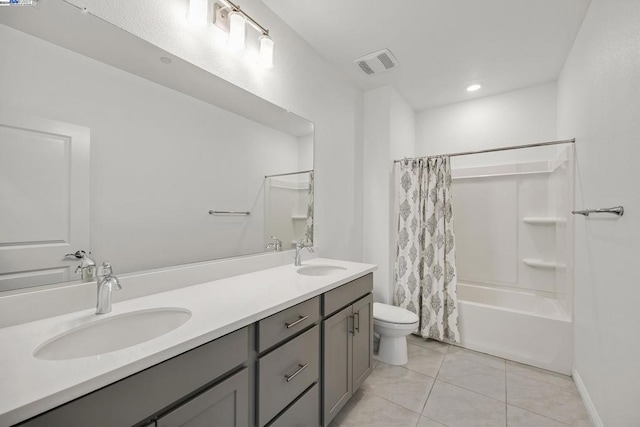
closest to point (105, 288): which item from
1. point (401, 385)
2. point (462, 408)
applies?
point (401, 385)

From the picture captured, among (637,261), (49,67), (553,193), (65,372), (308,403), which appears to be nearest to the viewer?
(65,372)

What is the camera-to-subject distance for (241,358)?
93cm

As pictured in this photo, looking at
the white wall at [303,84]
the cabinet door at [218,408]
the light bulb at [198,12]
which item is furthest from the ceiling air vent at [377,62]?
the cabinet door at [218,408]

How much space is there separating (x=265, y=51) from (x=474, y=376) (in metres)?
2.72

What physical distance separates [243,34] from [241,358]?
160cm

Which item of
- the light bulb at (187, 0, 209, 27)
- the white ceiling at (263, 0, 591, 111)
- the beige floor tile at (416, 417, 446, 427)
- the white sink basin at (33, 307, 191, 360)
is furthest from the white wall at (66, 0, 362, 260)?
the beige floor tile at (416, 417, 446, 427)

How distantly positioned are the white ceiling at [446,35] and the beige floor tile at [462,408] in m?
2.58

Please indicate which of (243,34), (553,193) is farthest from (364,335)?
(553,193)

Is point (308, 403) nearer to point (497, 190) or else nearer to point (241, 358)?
point (241, 358)

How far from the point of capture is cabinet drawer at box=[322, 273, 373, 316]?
141cm

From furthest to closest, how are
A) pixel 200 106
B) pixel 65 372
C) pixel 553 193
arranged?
pixel 553 193 → pixel 200 106 → pixel 65 372

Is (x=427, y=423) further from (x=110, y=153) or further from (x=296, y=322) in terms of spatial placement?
(x=110, y=153)

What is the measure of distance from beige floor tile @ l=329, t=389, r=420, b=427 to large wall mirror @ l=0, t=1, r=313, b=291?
3.79 feet

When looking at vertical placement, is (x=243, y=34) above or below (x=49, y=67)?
above
